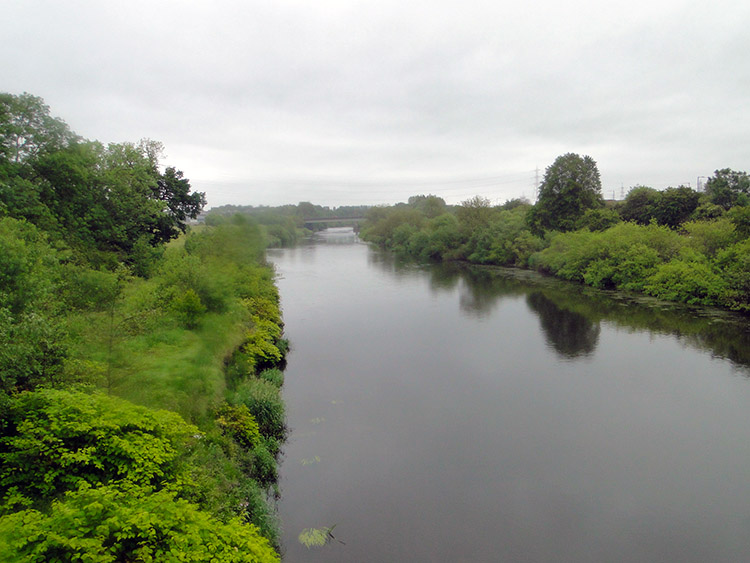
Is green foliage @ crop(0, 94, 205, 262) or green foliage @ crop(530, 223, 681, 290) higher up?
green foliage @ crop(0, 94, 205, 262)

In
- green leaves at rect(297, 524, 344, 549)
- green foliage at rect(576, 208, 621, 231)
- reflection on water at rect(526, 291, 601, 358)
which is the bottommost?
green leaves at rect(297, 524, 344, 549)

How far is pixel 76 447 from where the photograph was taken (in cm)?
597

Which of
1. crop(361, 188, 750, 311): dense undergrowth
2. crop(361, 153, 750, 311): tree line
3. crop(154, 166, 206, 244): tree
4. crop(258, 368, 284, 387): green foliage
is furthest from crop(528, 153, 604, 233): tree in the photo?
crop(258, 368, 284, 387): green foliage

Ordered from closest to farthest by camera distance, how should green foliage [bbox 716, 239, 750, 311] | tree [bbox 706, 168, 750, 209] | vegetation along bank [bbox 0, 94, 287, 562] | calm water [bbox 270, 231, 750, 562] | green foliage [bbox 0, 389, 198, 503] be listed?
vegetation along bank [bbox 0, 94, 287, 562], green foliage [bbox 0, 389, 198, 503], calm water [bbox 270, 231, 750, 562], green foliage [bbox 716, 239, 750, 311], tree [bbox 706, 168, 750, 209]

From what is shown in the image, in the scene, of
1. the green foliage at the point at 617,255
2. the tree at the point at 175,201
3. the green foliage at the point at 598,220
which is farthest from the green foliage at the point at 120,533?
the green foliage at the point at 598,220

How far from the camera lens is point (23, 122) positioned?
16.9 meters

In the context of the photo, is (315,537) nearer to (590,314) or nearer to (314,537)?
(314,537)

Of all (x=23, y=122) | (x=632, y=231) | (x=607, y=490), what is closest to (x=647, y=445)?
(x=607, y=490)

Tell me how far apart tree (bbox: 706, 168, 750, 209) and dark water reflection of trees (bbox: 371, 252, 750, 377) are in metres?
14.8

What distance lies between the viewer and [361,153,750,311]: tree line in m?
27.3

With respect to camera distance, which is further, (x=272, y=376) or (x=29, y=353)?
(x=272, y=376)

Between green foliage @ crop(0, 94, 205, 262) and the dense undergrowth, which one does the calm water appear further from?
green foliage @ crop(0, 94, 205, 262)

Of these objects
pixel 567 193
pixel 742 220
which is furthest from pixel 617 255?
pixel 567 193

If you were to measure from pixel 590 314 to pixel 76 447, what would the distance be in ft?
84.0
